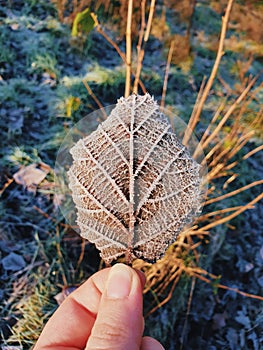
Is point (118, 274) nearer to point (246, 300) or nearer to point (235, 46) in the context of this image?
point (246, 300)

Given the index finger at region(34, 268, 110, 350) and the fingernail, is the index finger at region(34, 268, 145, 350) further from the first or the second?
the fingernail

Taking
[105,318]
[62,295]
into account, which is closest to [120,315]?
[105,318]

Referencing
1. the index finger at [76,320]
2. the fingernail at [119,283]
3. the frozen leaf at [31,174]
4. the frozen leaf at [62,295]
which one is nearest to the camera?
the fingernail at [119,283]

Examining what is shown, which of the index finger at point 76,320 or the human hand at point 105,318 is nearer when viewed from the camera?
the human hand at point 105,318

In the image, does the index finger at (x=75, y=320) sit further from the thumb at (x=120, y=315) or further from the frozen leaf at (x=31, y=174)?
the frozen leaf at (x=31, y=174)

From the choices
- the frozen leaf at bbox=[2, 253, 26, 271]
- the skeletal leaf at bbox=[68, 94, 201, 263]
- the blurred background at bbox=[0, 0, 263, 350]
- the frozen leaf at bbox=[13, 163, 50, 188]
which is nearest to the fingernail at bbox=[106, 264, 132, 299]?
the skeletal leaf at bbox=[68, 94, 201, 263]

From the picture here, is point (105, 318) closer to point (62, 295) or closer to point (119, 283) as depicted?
point (119, 283)

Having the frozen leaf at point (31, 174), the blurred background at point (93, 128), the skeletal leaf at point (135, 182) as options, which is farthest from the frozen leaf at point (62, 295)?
the skeletal leaf at point (135, 182)

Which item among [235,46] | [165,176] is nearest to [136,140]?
[165,176]

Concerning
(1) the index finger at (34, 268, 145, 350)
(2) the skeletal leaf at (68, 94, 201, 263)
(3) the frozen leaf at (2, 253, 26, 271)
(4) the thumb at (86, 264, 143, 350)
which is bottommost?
(3) the frozen leaf at (2, 253, 26, 271)
